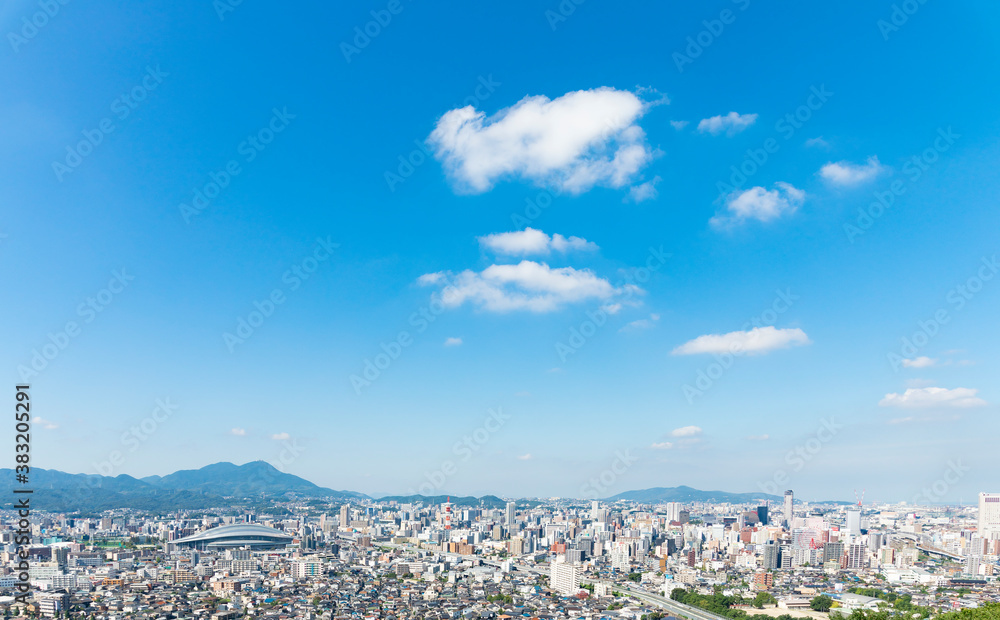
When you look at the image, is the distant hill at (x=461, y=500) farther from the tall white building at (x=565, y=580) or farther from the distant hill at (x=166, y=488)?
the tall white building at (x=565, y=580)

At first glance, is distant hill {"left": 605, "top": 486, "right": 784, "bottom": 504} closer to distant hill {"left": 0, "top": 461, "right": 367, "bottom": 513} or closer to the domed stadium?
distant hill {"left": 0, "top": 461, "right": 367, "bottom": 513}

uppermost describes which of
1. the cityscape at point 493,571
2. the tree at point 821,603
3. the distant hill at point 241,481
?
the tree at point 821,603

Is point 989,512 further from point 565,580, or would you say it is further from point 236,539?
point 236,539

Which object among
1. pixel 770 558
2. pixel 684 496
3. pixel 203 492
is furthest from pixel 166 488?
pixel 770 558

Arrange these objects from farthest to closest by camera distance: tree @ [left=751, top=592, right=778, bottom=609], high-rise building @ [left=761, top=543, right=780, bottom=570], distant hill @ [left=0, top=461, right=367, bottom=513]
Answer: distant hill @ [left=0, top=461, right=367, bottom=513] → high-rise building @ [left=761, top=543, right=780, bottom=570] → tree @ [left=751, top=592, right=778, bottom=609]

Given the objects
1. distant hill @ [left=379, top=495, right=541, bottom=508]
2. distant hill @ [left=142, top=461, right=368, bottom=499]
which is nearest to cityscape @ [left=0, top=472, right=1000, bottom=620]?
distant hill @ [left=379, top=495, right=541, bottom=508]

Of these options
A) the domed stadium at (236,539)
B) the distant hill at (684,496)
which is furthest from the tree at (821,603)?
the distant hill at (684,496)
